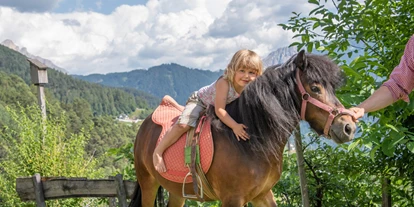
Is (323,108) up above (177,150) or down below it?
above

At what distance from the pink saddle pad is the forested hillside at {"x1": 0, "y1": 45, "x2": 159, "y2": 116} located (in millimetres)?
120437

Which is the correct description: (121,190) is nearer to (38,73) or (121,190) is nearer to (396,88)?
(38,73)

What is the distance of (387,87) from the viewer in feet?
7.59

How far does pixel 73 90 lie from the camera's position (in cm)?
A: 14275

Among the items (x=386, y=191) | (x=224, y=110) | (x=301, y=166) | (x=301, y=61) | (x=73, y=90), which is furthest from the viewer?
(x=73, y=90)

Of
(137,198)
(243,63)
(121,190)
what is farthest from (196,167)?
(121,190)

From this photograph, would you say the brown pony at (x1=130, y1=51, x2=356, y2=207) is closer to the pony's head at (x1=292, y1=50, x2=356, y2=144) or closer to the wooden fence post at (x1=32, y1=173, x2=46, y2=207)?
the pony's head at (x1=292, y1=50, x2=356, y2=144)

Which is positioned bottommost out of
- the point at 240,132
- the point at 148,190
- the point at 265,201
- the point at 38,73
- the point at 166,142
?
the point at 148,190

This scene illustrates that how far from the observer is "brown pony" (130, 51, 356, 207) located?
2500 mm

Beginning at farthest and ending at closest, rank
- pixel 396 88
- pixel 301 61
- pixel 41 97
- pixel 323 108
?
pixel 41 97, pixel 301 61, pixel 323 108, pixel 396 88

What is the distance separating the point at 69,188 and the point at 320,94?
377 centimetres

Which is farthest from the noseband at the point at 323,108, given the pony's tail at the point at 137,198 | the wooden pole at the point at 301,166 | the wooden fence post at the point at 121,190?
the wooden fence post at the point at 121,190

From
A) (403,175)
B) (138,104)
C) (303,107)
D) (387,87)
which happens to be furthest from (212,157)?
(138,104)

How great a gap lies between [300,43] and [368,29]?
547 millimetres
